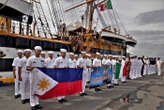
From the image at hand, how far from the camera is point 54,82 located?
463 cm

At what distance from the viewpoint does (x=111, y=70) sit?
327 inches

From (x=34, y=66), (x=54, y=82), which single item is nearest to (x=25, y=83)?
(x=34, y=66)

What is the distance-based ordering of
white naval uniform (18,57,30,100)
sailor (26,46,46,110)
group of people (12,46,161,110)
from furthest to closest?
white naval uniform (18,57,30,100) < group of people (12,46,161,110) < sailor (26,46,46,110)

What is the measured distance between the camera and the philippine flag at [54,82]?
428cm

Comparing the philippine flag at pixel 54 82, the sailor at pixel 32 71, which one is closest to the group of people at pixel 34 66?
the sailor at pixel 32 71

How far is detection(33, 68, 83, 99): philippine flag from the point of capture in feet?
14.0

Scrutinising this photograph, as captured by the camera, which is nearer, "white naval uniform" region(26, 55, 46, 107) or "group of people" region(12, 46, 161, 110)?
"white naval uniform" region(26, 55, 46, 107)

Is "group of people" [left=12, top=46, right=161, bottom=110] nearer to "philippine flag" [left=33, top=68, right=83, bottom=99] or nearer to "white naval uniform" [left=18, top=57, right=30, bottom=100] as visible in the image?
"white naval uniform" [left=18, top=57, right=30, bottom=100]

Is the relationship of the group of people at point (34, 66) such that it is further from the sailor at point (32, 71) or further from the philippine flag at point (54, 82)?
the philippine flag at point (54, 82)

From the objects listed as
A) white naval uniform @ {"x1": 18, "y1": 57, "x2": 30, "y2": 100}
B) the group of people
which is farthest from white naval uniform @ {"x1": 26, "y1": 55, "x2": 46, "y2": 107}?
white naval uniform @ {"x1": 18, "y1": 57, "x2": 30, "y2": 100}

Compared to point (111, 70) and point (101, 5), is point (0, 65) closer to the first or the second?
point (111, 70)

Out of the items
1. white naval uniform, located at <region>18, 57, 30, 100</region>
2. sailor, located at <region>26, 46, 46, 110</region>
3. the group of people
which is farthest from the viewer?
white naval uniform, located at <region>18, 57, 30, 100</region>

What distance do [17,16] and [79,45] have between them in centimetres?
641

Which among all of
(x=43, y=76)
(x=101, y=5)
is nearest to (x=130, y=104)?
(x=43, y=76)
